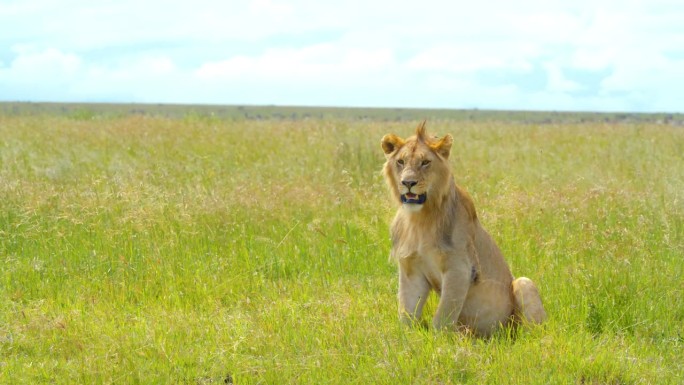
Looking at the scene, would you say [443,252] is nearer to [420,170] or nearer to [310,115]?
[420,170]

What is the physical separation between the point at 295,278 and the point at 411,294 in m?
2.04

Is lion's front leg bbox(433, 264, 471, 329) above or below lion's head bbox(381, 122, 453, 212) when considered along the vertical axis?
below

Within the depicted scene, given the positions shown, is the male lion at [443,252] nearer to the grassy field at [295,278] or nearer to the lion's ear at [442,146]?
the lion's ear at [442,146]

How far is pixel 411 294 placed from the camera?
5.46 metres

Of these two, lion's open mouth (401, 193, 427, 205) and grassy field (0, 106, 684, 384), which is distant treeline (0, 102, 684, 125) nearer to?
grassy field (0, 106, 684, 384)

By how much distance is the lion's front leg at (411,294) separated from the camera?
17.9 ft

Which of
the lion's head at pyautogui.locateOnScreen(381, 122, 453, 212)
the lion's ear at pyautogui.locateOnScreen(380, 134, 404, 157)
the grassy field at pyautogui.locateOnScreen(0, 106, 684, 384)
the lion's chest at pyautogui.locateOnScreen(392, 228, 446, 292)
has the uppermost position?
the lion's ear at pyautogui.locateOnScreen(380, 134, 404, 157)

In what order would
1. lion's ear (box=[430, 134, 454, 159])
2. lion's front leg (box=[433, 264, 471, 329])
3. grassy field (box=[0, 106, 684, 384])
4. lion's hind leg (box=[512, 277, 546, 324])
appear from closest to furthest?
grassy field (box=[0, 106, 684, 384]) → lion's front leg (box=[433, 264, 471, 329]) → lion's ear (box=[430, 134, 454, 159]) → lion's hind leg (box=[512, 277, 546, 324])

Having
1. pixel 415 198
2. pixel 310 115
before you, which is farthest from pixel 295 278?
pixel 310 115

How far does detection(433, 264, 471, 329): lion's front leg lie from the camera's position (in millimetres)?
5145

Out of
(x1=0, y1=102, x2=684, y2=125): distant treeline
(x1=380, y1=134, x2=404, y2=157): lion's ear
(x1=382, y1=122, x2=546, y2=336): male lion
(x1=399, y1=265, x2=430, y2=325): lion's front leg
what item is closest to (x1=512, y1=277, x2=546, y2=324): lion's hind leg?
(x1=382, y1=122, x2=546, y2=336): male lion

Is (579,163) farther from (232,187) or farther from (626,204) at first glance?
(232,187)

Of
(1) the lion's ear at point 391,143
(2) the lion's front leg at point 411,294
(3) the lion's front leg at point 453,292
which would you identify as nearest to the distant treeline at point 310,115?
(1) the lion's ear at point 391,143

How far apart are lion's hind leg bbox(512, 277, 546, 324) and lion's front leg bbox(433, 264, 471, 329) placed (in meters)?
0.48
